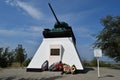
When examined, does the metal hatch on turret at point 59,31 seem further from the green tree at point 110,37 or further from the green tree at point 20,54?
the green tree at point 20,54

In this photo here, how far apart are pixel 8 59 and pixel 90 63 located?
13.0 m

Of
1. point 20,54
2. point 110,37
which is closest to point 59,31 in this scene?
point 110,37

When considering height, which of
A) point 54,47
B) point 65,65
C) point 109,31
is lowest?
point 65,65

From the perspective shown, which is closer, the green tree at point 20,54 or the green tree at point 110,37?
the green tree at point 110,37

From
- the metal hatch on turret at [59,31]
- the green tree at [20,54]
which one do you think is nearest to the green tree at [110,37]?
the metal hatch on turret at [59,31]

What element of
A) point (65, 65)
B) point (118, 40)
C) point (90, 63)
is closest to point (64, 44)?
point (65, 65)

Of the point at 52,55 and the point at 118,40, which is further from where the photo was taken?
the point at 118,40

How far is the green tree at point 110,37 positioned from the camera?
76.4 ft

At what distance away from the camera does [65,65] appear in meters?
17.5

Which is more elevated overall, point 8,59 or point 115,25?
point 115,25

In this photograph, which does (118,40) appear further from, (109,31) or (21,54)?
(21,54)

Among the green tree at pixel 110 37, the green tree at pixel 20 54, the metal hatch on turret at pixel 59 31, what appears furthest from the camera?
the green tree at pixel 20 54

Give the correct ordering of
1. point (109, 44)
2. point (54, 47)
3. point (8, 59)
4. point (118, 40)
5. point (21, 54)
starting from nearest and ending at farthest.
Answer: point (54, 47), point (118, 40), point (109, 44), point (8, 59), point (21, 54)

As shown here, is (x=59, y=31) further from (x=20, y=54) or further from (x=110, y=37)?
(x=20, y=54)
